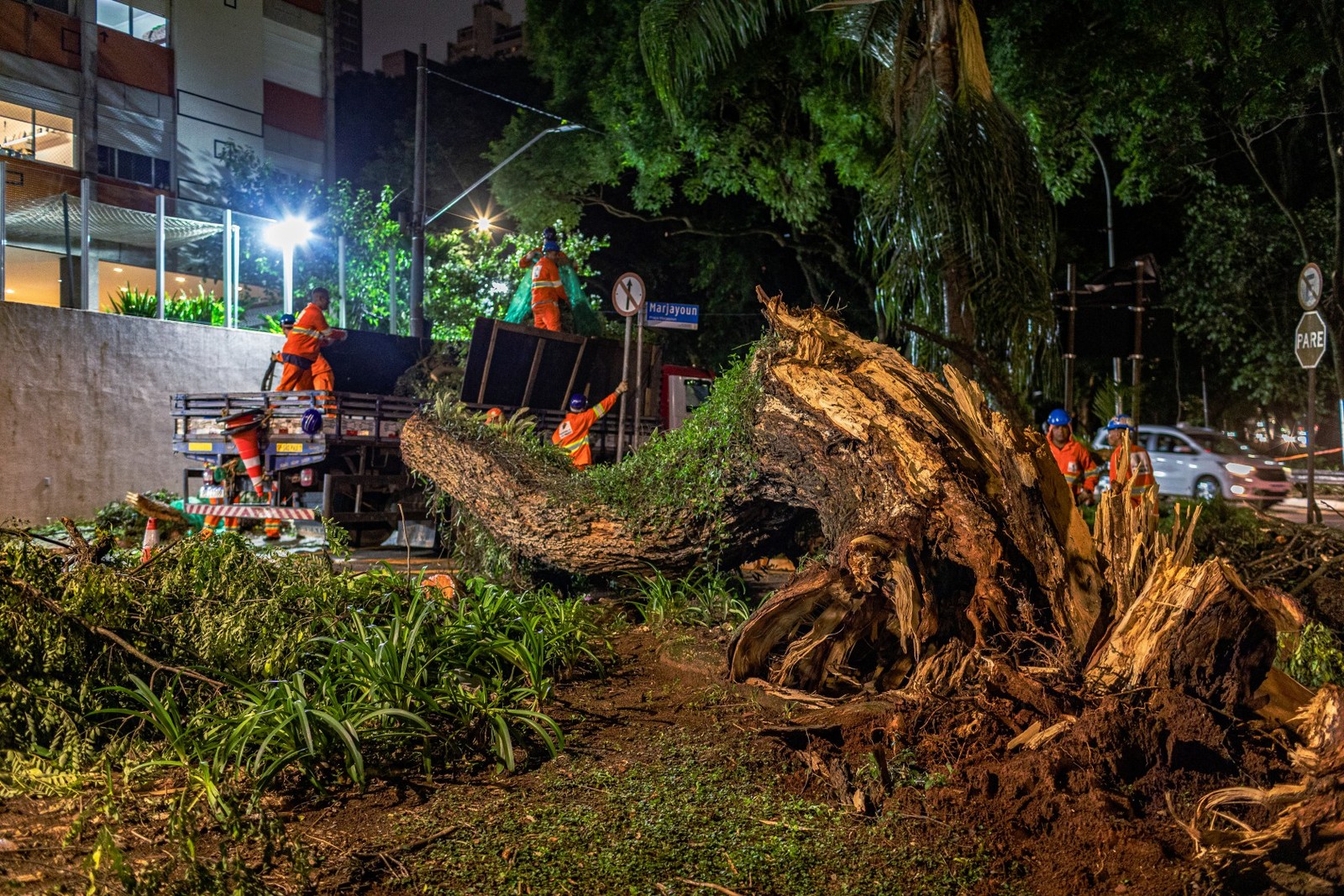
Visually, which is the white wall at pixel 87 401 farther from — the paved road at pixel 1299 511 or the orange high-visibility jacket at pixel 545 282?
the paved road at pixel 1299 511

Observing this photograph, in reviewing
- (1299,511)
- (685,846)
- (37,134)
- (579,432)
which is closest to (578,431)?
(579,432)

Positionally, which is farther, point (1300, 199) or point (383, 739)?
point (1300, 199)

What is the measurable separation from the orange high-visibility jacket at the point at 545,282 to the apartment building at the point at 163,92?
885cm

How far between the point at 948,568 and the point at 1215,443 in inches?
770

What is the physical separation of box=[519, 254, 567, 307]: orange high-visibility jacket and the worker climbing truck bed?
222cm

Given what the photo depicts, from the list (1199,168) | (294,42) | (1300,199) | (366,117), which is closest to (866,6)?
(1199,168)

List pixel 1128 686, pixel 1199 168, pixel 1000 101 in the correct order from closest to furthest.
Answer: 1. pixel 1128 686
2. pixel 1000 101
3. pixel 1199 168

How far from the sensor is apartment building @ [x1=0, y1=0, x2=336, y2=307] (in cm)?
2281

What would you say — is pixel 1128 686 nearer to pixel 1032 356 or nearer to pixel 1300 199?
pixel 1032 356

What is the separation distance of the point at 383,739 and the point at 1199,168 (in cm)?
2165

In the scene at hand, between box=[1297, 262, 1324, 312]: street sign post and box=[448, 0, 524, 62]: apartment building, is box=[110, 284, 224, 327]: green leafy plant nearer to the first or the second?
box=[1297, 262, 1324, 312]: street sign post

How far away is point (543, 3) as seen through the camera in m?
18.6

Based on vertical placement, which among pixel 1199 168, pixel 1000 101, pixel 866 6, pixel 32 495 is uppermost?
pixel 1199 168

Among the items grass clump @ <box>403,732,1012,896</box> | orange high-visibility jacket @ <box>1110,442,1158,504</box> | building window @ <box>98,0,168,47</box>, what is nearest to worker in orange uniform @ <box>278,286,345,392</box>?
orange high-visibility jacket @ <box>1110,442,1158,504</box>
